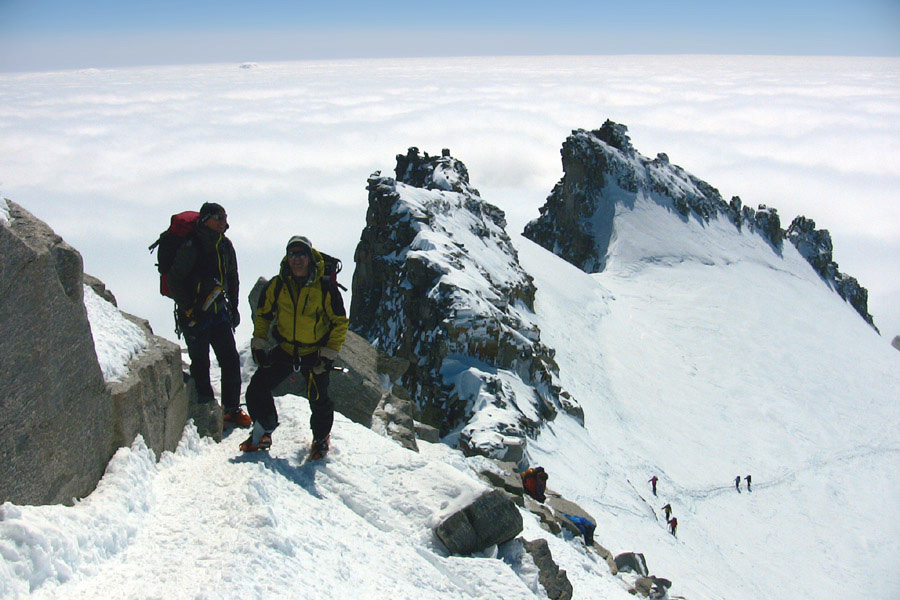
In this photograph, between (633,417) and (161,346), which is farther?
(633,417)

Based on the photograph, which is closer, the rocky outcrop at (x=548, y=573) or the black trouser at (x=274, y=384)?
the black trouser at (x=274, y=384)

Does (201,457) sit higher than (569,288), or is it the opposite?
(201,457)

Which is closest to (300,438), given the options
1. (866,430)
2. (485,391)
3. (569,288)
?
(485,391)

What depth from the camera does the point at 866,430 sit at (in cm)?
4319

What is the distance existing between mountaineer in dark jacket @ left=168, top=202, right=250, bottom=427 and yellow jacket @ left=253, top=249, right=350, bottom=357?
0.92 m

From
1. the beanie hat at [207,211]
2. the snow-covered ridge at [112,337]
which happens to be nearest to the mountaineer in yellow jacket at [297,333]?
the beanie hat at [207,211]

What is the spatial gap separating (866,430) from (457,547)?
149 ft

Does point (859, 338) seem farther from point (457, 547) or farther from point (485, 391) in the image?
point (457, 547)

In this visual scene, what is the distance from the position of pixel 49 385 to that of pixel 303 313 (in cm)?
296

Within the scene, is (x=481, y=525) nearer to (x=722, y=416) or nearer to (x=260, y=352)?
(x=260, y=352)

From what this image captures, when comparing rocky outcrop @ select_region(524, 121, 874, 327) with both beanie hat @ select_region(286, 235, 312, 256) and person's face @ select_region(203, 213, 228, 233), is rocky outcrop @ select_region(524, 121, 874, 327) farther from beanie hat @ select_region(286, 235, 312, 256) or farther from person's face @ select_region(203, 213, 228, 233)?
beanie hat @ select_region(286, 235, 312, 256)

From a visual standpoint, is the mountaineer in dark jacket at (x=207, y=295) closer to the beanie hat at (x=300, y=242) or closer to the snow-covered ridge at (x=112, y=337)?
the snow-covered ridge at (x=112, y=337)

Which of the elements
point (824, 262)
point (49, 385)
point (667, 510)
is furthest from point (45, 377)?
point (824, 262)

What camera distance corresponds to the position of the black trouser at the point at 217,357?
29.7 feet
